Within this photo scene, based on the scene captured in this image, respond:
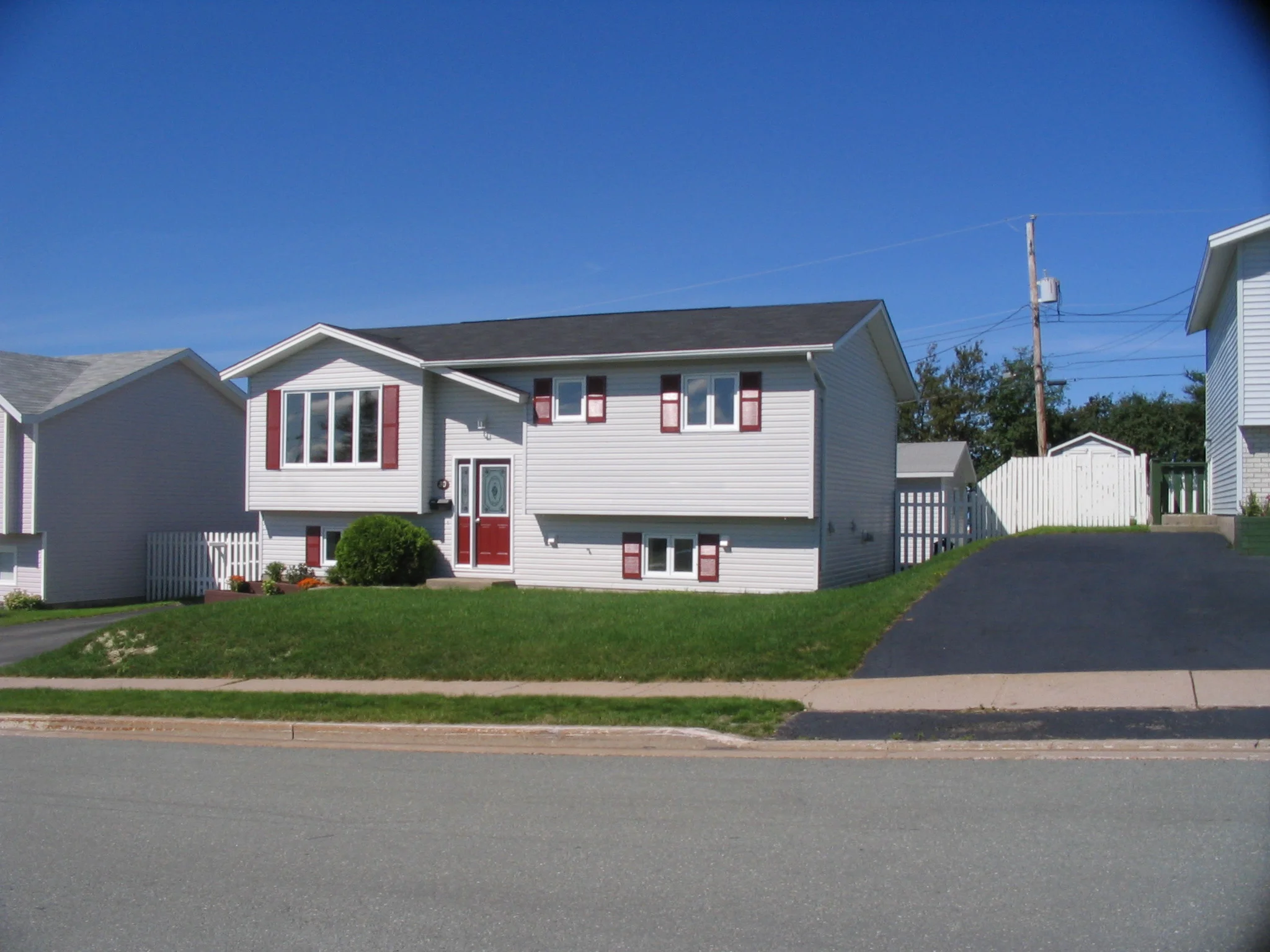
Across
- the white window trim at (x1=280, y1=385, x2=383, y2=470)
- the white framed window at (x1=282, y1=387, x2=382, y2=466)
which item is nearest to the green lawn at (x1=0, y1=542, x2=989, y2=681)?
the white window trim at (x1=280, y1=385, x2=383, y2=470)

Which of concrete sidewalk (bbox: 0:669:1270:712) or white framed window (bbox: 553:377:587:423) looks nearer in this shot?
concrete sidewalk (bbox: 0:669:1270:712)

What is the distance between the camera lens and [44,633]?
21797 mm

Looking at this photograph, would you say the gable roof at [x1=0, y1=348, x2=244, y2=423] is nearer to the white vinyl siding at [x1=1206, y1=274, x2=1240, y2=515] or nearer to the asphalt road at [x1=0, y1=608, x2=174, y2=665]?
the asphalt road at [x1=0, y1=608, x2=174, y2=665]

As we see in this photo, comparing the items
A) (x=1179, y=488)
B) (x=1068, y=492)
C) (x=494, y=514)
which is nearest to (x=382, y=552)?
(x=494, y=514)

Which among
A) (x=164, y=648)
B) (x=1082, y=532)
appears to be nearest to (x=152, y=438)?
(x=164, y=648)

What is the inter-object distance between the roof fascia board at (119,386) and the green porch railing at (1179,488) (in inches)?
995

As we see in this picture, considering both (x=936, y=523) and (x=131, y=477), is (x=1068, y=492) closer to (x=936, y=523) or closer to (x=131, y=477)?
(x=936, y=523)

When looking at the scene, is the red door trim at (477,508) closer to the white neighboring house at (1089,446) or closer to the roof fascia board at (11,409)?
the roof fascia board at (11,409)

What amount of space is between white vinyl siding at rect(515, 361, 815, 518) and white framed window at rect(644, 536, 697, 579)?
32.8 inches

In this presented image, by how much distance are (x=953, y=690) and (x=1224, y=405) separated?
15.0m

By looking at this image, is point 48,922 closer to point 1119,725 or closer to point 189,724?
point 189,724

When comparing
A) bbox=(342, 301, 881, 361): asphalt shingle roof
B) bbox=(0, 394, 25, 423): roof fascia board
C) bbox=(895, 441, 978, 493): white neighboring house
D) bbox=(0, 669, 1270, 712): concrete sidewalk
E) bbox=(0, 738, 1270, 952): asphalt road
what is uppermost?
bbox=(342, 301, 881, 361): asphalt shingle roof

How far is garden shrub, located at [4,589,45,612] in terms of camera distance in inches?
1079

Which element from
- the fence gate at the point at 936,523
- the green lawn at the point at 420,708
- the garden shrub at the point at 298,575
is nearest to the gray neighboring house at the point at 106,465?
the garden shrub at the point at 298,575
